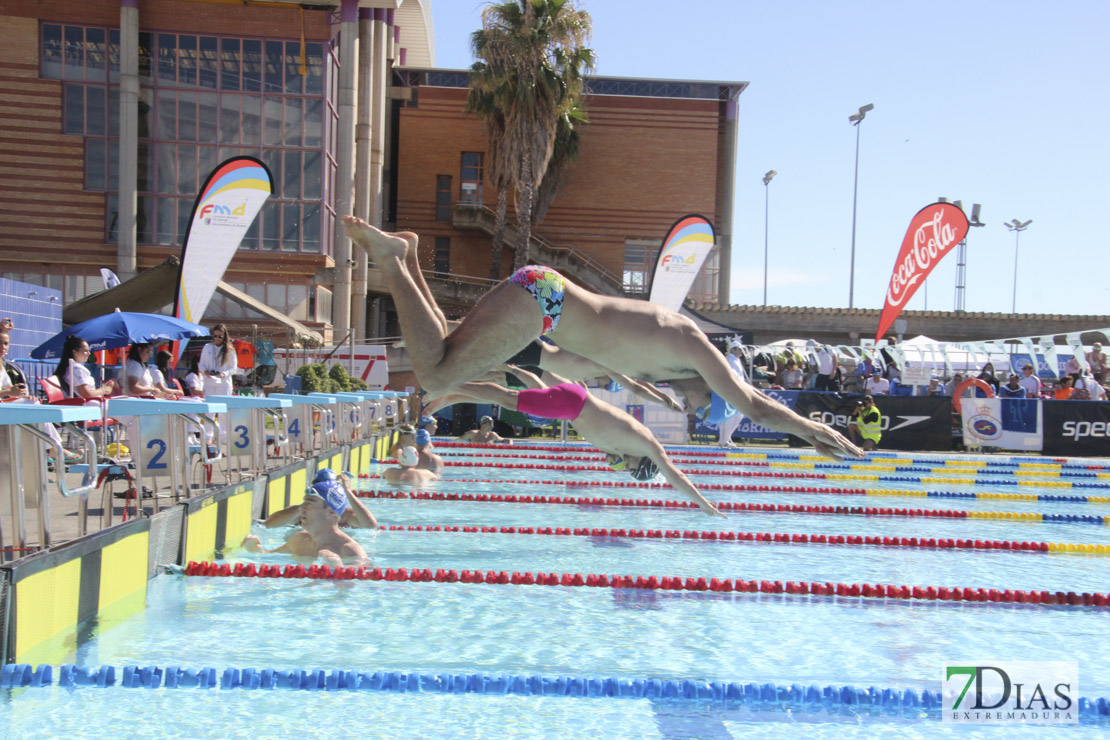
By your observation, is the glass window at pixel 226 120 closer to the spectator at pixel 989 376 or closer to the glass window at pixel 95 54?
the glass window at pixel 95 54

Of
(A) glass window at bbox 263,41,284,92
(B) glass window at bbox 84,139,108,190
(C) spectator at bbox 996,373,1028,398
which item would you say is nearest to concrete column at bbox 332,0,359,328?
(A) glass window at bbox 263,41,284,92

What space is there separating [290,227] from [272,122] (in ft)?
9.36

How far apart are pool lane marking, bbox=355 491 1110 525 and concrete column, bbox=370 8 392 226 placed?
20052 mm

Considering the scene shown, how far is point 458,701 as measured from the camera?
426cm

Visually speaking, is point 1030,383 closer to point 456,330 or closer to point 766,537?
point 766,537

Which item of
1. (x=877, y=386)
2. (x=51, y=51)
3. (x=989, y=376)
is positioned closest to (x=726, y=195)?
(x=989, y=376)

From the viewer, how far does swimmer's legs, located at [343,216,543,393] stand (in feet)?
14.8

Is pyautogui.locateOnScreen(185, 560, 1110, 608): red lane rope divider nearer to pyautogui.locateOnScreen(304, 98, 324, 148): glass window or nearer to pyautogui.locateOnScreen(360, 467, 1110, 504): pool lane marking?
pyautogui.locateOnScreen(360, 467, 1110, 504): pool lane marking

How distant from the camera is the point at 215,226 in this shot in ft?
42.8

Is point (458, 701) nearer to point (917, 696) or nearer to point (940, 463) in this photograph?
point (917, 696)

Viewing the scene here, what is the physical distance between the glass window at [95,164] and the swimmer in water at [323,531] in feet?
72.1

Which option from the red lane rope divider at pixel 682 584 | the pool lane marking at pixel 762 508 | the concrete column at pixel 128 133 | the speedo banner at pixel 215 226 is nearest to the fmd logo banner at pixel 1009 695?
the red lane rope divider at pixel 682 584

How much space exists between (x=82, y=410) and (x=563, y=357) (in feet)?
8.75

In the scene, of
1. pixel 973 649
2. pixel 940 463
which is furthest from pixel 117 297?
pixel 940 463
